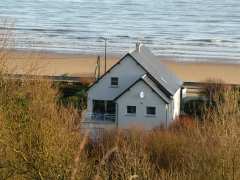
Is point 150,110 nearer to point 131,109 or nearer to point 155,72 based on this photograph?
point 131,109

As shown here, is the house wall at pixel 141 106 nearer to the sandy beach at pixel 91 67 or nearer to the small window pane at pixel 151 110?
the small window pane at pixel 151 110

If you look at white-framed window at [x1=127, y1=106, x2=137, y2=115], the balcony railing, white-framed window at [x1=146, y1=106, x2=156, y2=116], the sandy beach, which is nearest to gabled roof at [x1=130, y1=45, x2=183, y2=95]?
white-framed window at [x1=146, y1=106, x2=156, y2=116]

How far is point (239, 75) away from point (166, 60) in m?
6.03

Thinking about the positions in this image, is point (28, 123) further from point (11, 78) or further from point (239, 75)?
point (239, 75)

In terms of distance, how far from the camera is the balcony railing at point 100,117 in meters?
27.7

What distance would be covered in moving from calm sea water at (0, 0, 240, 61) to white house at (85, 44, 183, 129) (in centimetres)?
2096

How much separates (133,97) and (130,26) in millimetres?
36117

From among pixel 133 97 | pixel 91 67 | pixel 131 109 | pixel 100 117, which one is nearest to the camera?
pixel 100 117

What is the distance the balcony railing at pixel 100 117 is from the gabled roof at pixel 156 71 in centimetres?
234

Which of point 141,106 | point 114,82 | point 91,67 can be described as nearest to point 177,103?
point 141,106

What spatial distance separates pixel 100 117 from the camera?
2800cm

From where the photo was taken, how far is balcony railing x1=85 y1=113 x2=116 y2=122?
27730 mm

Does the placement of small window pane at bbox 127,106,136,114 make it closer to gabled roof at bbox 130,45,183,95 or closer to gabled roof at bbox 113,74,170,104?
gabled roof at bbox 113,74,170,104

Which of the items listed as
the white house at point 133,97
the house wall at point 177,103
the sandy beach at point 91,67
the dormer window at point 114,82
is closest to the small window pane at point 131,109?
the white house at point 133,97
